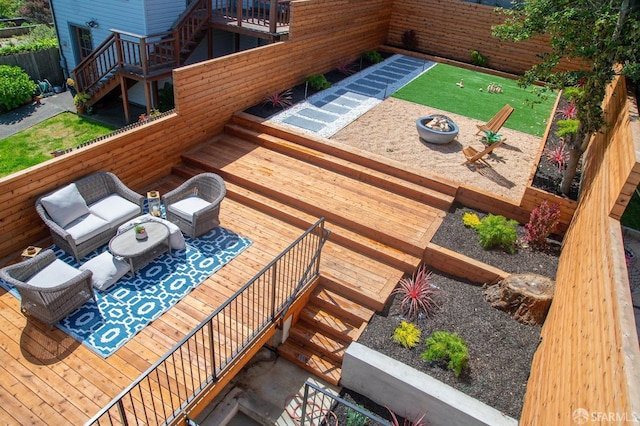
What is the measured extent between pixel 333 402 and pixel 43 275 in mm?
4211

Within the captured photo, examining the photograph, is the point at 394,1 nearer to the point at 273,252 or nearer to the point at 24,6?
the point at 273,252

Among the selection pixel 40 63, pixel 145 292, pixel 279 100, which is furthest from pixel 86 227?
pixel 40 63

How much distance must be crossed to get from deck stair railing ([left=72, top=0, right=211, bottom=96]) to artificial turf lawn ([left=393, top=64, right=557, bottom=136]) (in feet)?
21.4

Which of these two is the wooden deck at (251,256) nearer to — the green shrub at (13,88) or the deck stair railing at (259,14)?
the deck stair railing at (259,14)

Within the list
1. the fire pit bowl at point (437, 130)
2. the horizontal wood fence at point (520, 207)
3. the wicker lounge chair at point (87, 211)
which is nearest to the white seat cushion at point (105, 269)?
the wicker lounge chair at point (87, 211)

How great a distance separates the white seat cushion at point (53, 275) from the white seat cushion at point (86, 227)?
58 cm

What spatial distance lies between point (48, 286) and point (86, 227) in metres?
→ 1.26

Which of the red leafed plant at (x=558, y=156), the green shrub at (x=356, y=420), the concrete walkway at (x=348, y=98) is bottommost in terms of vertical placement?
the green shrub at (x=356, y=420)

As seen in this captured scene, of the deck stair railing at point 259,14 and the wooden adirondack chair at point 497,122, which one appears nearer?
the wooden adirondack chair at point 497,122

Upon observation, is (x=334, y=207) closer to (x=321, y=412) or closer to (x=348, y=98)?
(x=321, y=412)

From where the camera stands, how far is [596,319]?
12.2 feet

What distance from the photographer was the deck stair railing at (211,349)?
14.8 feet

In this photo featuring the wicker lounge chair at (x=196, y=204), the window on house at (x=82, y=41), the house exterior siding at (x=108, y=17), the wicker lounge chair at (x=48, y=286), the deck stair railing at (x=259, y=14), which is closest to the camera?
the wicker lounge chair at (x=48, y=286)

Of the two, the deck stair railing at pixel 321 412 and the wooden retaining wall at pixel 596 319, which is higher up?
the wooden retaining wall at pixel 596 319
